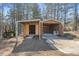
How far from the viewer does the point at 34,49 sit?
15.7 ft

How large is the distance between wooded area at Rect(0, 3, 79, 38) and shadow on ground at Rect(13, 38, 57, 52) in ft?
0.92

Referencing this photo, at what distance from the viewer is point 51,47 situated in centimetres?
479

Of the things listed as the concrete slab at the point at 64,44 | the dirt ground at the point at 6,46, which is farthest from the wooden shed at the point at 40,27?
the dirt ground at the point at 6,46

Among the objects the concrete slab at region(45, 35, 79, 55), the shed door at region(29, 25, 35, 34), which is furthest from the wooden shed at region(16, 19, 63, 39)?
the concrete slab at region(45, 35, 79, 55)

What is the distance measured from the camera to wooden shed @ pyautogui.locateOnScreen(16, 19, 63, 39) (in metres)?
4.74

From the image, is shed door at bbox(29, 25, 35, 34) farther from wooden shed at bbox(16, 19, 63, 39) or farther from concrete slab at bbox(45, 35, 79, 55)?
concrete slab at bbox(45, 35, 79, 55)

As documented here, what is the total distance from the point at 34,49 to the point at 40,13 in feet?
1.87

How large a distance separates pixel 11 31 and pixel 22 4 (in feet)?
1.49

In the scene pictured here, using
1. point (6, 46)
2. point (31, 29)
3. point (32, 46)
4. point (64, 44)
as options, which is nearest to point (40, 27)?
point (31, 29)

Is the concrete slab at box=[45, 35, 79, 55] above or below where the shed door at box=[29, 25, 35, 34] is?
below

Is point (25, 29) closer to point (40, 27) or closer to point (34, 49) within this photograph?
point (40, 27)

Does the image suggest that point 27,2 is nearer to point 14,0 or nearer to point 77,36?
point 14,0

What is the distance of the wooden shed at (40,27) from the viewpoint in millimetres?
4738

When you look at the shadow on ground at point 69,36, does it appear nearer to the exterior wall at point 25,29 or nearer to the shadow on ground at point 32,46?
the shadow on ground at point 32,46
